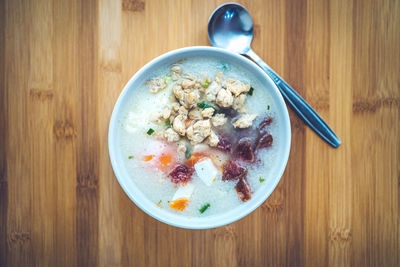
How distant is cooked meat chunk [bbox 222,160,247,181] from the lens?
99 cm

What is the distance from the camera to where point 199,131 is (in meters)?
0.97

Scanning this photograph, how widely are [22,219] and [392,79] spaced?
5.85ft

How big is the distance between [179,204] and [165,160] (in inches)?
7.2

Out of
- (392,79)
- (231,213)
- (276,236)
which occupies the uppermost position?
(392,79)

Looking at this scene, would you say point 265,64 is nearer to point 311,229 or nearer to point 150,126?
point 150,126

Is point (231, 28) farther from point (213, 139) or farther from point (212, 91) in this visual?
point (213, 139)

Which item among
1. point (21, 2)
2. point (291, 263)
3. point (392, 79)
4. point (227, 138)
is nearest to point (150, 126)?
point (227, 138)

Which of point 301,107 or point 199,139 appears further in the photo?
point 301,107

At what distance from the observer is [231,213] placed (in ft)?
3.28

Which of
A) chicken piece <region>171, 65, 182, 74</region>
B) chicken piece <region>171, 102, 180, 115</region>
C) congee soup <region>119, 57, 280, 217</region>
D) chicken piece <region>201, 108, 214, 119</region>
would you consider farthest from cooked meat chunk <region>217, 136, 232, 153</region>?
chicken piece <region>171, 65, 182, 74</region>

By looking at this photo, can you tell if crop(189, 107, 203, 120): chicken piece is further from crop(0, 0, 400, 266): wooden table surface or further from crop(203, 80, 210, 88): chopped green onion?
crop(0, 0, 400, 266): wooden table surface

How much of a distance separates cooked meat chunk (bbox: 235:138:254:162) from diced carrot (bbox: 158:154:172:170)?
267 millimetres

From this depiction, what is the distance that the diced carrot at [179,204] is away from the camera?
1.00m

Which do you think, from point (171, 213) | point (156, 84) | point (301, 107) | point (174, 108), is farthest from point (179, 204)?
point (301, 107)
